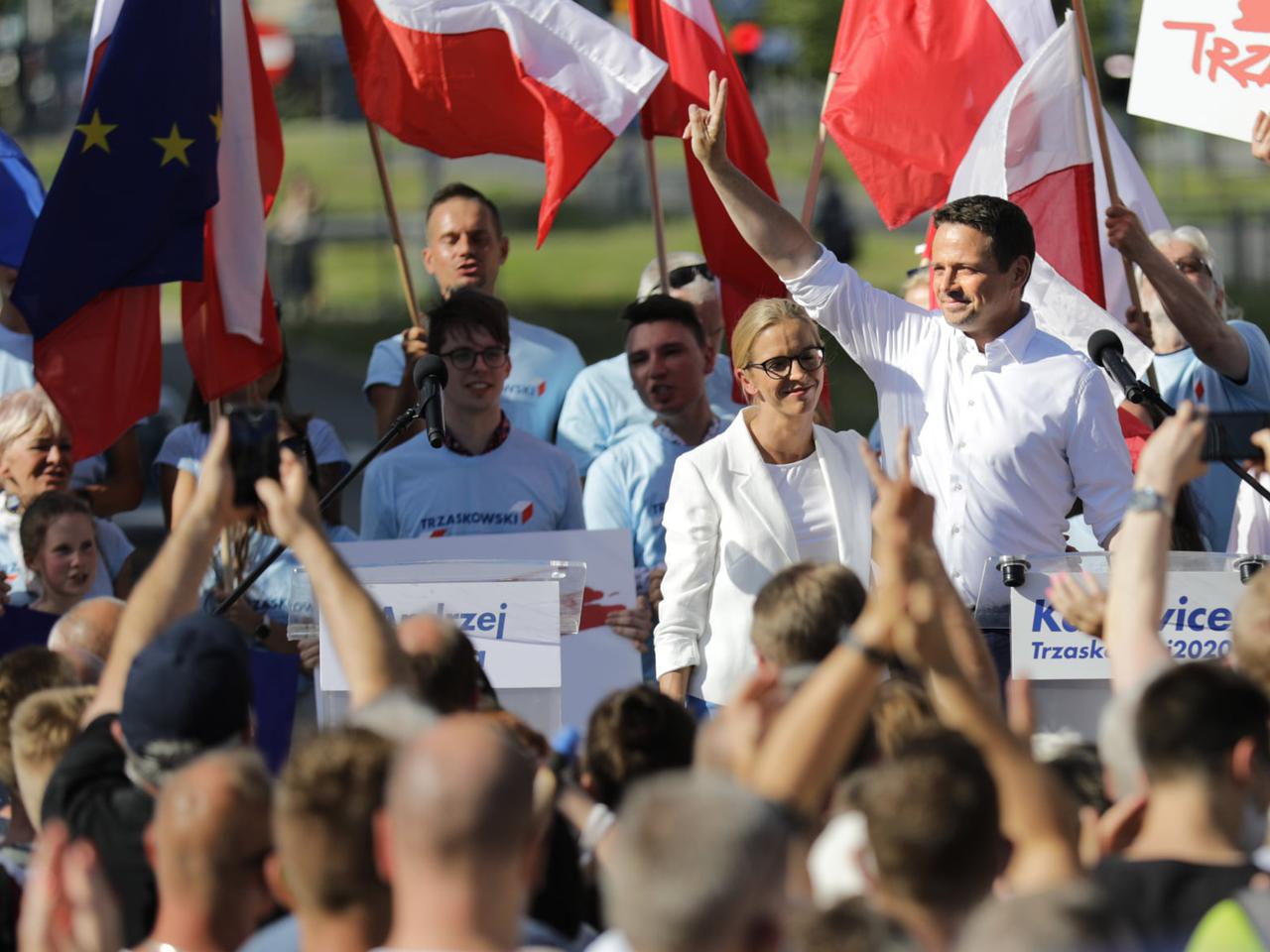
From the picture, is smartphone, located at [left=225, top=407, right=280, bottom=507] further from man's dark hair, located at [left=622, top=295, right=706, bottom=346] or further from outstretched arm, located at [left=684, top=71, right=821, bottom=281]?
man's dark hair, located at [left=622, top=295, right=706, bottom=346]

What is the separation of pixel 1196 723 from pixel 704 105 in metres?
5.52

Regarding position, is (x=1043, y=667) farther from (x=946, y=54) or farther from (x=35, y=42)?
(x=35, y=42)

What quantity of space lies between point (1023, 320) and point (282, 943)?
357 cm

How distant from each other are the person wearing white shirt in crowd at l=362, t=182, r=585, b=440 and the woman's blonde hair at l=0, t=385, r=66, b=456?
1.23 metres

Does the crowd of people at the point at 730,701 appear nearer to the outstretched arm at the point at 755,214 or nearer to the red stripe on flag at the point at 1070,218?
the outstretched arm at the point at 755,214

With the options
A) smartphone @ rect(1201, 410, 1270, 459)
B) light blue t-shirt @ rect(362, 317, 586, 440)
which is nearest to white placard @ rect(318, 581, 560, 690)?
smartphone @ rect(1201, 410, 1270, 459)

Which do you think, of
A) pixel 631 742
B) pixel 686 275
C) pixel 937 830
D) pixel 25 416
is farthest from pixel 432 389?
pixel 937 830

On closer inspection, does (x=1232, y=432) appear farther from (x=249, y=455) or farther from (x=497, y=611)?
(x=249, y=455)

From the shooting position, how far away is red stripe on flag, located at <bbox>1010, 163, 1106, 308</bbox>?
782 cm

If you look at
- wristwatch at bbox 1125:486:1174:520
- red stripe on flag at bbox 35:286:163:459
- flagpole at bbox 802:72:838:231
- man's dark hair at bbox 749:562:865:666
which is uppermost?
flagpole at bbox 802:72:838:231

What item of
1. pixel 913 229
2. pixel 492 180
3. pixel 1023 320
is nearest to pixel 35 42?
pixel 492 180

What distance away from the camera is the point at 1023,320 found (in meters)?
6.27

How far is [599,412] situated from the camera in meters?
8.19

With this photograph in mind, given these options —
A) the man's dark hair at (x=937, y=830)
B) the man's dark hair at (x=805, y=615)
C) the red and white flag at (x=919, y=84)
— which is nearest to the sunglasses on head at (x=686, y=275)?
the red and white flag at (x=919, y=84)
